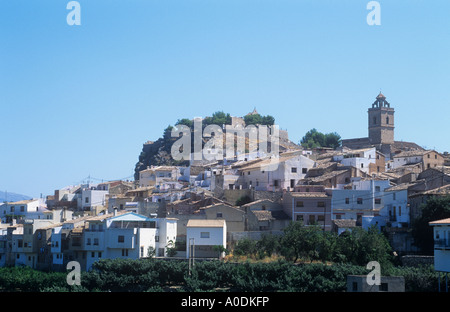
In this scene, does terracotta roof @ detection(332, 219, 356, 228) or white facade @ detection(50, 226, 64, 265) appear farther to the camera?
white facade @ detection(50, 226, 64, 265)

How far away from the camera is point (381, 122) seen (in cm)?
8081

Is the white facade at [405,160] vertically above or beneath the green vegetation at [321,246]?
above

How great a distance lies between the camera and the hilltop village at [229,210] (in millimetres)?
43688

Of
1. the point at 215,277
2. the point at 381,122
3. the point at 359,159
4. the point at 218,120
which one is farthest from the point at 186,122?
the point at 215,277

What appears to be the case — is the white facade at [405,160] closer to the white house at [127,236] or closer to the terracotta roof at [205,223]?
the terracotta roof at [205,223]

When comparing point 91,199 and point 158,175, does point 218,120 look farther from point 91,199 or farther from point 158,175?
point 91,199

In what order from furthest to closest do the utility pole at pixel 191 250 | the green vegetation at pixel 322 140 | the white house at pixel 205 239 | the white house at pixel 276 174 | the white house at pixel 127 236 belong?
1. the green vegetation at pixel 322 140
2. the white house at pixel 276 174
3. the white house at pixel 127 236
4. the white house at pixel 205 239
5. the utility pole at pixel 191 250

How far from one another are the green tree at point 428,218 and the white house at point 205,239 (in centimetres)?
1114

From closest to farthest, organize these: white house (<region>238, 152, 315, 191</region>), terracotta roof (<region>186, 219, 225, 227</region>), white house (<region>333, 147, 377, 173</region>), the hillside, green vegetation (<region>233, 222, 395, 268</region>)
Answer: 1. green vegetation (<region>233, 222, 395, 268</region>)
2. terracotta roof (<region>186, 219, 225, 227</region>)
3. white house (<region>238, 152, 315, 191</region>)
4. white house (<region>333, 147, 377, 173</region>)
5. the hillside

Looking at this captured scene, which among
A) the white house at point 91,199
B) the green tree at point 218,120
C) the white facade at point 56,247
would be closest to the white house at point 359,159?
the white house at point 91,199

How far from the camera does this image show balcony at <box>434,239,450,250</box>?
35000 mm

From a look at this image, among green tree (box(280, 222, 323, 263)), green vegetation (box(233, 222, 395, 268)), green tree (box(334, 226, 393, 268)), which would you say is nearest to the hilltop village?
green vegetation (box(233, 222, 395, 268))

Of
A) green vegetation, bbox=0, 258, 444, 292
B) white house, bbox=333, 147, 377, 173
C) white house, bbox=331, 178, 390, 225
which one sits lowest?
green vegetation, bbox=0, 258, 444, 292

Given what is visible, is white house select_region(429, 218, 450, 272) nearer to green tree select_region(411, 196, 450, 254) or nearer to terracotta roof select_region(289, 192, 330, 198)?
green tree select_region(411, 196, 450, 254)
